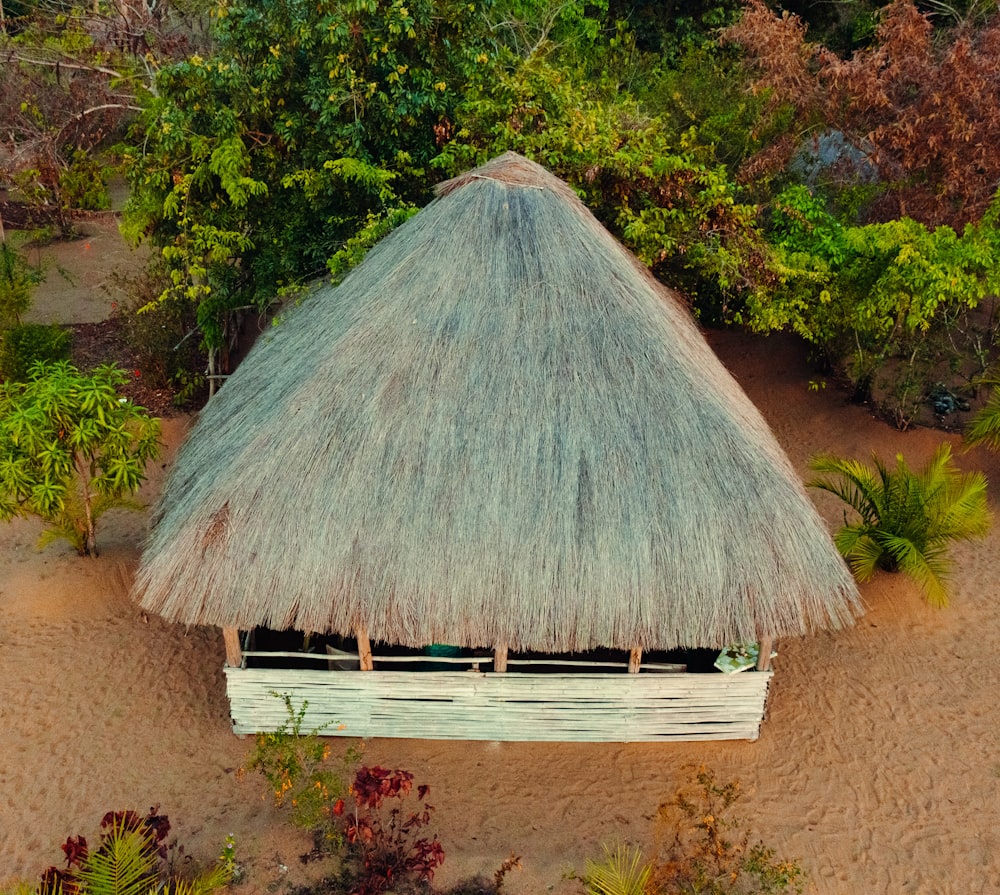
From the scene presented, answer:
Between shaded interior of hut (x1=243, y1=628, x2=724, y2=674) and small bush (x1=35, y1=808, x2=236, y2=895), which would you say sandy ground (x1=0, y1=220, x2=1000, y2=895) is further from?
shaded interior of hut (x1=243, y1=628, x2=724, y2=674)

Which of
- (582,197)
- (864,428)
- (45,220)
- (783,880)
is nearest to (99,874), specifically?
(783,880)

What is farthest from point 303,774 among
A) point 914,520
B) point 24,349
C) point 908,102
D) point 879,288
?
point 908,102

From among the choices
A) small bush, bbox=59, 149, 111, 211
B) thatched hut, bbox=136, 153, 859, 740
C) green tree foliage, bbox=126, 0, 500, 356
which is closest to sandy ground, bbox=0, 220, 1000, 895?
thatched hut, bbox=136, 153, 859, 740

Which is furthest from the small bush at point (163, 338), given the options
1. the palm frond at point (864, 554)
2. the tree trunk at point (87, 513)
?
the palm frond at point (864, 554)

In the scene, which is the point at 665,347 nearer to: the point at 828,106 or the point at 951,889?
the point at 951,889

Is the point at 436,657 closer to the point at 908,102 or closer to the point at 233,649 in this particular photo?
the point at 233,649

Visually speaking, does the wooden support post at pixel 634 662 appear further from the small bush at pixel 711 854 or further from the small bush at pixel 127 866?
the small bush at pixel 127 866
